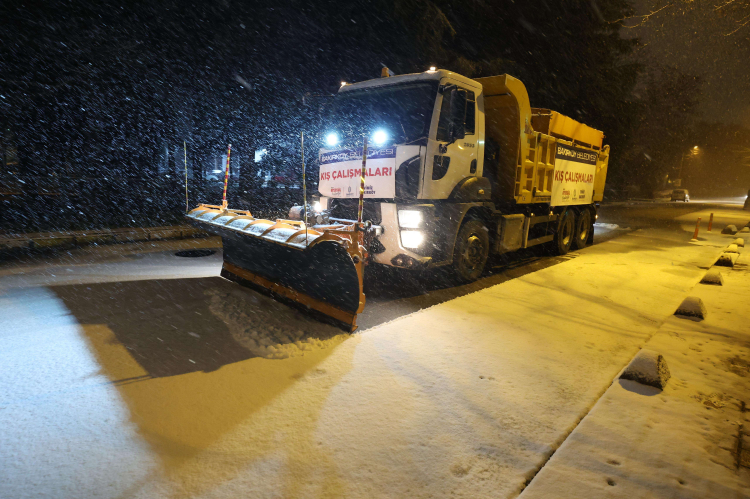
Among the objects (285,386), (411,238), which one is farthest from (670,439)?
(411,238)

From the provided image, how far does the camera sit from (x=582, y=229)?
466 inches

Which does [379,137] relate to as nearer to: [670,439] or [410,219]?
[410,219]

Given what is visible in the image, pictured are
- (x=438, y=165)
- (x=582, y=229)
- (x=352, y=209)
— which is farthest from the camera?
(x=582, y=229)

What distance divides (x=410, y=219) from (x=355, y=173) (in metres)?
1.09

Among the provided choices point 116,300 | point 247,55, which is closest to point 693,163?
point 247,55

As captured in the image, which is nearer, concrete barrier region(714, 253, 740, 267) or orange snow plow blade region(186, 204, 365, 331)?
orange snow plow blade region(186, 204, 365, 331)

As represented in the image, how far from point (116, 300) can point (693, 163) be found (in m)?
103

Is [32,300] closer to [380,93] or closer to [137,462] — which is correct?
[137,462]

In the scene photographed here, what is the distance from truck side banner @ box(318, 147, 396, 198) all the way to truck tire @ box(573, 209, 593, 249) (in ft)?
24.3

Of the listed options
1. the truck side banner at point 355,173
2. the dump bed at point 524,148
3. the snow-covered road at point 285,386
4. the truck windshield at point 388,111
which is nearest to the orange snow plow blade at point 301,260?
the snow-covered road at point 285,386

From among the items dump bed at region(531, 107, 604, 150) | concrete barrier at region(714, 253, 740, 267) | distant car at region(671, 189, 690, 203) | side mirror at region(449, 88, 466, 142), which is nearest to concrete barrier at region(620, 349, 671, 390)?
side mirror at region(449, 88, 466, 142)

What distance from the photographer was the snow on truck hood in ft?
19.4

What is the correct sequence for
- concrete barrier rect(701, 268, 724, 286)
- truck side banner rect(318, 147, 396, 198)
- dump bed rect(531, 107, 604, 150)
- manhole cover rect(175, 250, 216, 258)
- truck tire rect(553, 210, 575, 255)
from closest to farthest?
truck side banner rect(318, 147, 396, 198)
concrete barrier rect(701, 268, 724, 286)
dump bed rect(531, 107, 604, 150)
manhole cover rect(175, 250, 216, 258)
truck tire rect(553, 210, 575, 255)

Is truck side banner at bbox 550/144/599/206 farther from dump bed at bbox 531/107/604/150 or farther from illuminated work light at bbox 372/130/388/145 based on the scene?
illuminated work light at bbox 372/130/388/145
